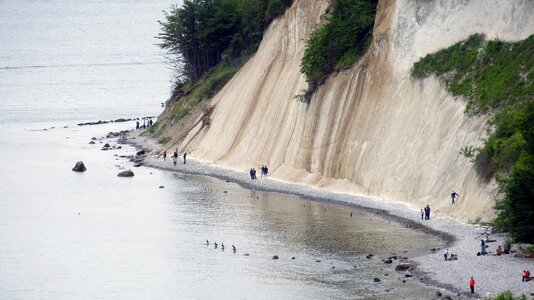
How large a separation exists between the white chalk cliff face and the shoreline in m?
0.88

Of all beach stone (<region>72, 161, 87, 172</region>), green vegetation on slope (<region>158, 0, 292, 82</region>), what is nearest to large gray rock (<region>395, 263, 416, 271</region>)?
beach stone (<region>72, 161, 87, 172</region>)

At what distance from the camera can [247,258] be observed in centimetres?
5772

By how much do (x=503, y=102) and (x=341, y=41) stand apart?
17069mm

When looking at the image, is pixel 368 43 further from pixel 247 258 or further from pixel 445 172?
pixel 247 258

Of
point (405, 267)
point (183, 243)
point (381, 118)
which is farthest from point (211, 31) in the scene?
point (405, 267)

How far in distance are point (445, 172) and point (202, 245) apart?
12.6 meters

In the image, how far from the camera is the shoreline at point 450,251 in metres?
48.6

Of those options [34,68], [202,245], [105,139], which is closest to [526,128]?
[202,245]

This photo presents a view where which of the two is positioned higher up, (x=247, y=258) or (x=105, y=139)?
(x=105, y=139)

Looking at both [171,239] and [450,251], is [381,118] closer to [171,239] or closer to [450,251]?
[171,239]

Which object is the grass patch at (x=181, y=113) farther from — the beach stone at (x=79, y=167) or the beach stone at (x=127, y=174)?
the beach stone at (x=127, y=174)

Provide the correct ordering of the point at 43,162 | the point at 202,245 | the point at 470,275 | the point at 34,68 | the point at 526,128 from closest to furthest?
the point at 470,275, the point at 526,128, the point at 202,245, the point at 43,162, the point at 34,68

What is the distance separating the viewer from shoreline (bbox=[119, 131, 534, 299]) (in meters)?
48.6

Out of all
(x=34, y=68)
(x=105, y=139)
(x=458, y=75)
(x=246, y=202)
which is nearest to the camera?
(x=458, y=75)
